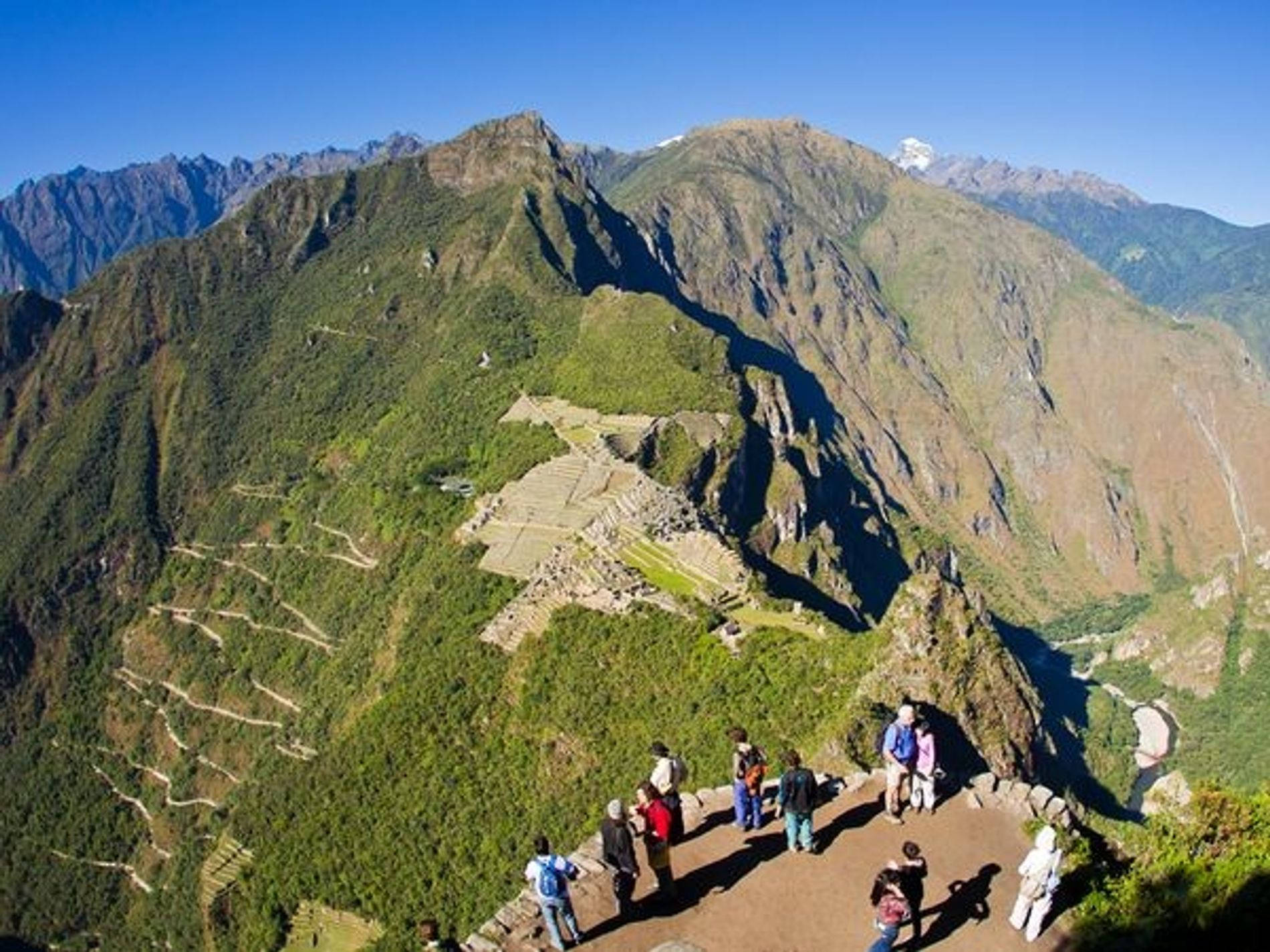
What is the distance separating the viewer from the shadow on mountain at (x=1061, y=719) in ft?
260

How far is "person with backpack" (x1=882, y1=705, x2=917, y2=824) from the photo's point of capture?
25.3 meters

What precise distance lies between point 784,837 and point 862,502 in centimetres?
15412

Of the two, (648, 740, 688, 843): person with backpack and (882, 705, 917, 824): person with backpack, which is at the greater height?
(648, 740, 688, 843): person with backpack

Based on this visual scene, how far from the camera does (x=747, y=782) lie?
26047 millimetres

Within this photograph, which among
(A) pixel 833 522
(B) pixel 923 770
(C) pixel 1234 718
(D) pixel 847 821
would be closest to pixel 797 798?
(D) pixel 847 821

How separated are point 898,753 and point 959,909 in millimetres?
3738

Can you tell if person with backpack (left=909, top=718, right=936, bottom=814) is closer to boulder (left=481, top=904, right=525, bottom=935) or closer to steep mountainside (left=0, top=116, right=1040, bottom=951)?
boulder (left=481, top=904, right=525, bottom=935)

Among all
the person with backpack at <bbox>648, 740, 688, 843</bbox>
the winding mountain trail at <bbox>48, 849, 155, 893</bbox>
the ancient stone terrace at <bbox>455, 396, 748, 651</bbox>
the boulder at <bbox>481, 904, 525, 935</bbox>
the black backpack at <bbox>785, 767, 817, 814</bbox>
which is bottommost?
the winding mountain trail at <bbox>48, 849, 155, 893</bbox>

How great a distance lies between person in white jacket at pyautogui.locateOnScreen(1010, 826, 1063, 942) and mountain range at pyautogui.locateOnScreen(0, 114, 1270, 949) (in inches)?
827

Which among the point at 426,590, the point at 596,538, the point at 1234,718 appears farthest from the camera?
the point at 1234,718

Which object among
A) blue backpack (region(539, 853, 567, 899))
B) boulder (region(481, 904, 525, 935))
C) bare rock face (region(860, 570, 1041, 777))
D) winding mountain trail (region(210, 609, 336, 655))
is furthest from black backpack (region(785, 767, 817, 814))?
winding mountain trail (region(210, 609, 336, 655))

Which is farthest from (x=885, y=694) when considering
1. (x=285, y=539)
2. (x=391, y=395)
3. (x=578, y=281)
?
(x=578, y=281)

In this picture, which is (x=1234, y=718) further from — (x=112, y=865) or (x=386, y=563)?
(x=112, y=865)

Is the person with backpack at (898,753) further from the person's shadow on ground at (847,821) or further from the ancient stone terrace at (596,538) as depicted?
the ancient stone terrace at (596,538)
